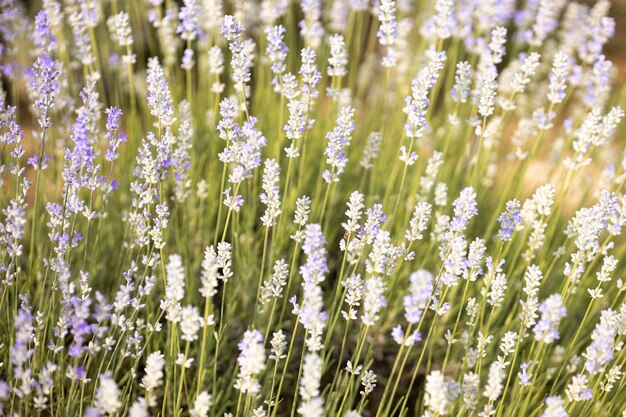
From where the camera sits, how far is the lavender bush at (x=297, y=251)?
1711mm

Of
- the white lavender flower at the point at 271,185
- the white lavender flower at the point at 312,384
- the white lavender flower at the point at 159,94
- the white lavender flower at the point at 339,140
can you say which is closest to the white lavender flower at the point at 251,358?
the white lavender flower at the point at 312,384

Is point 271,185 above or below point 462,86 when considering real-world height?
below

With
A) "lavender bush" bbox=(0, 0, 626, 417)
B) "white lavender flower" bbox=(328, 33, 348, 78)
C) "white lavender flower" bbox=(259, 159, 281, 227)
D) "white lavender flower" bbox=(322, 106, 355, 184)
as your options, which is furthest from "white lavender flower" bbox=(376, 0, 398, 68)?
"white lavender flower" bbox=(259, 159, 281, 227)

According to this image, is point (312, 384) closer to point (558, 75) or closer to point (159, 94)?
point (159, 94)

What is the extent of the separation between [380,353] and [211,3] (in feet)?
5.46

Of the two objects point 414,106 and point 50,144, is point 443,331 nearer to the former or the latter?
point 414,106

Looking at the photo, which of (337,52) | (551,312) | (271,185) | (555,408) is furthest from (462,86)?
(555,408)

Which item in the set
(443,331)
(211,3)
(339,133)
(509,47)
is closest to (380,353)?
(443,331)

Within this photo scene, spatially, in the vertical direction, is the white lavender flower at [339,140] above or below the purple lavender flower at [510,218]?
above

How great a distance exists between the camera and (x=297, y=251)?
6.90 feet

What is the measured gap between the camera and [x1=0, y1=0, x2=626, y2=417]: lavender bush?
5.61ft

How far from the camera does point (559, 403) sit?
1.48 meters

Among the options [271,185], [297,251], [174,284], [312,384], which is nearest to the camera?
[312,384]

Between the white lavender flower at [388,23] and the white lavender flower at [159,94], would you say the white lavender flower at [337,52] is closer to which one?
the white lavender flower at [388,23]
